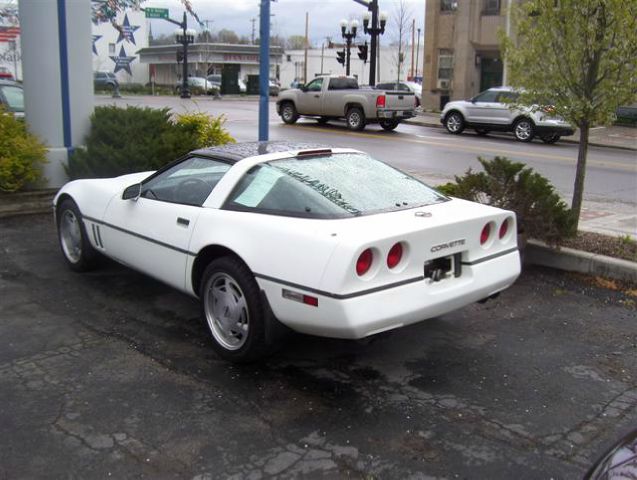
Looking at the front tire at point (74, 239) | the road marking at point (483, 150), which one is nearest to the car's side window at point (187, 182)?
the front tire at point (74, 239)

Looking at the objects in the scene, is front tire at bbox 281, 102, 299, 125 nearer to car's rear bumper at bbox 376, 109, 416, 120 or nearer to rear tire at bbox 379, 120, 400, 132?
rear tire at bbox 379, 120, 400, 132

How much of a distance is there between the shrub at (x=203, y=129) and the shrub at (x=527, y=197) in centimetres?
458

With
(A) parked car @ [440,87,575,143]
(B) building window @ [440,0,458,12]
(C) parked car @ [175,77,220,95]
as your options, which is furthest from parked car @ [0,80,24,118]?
(C) parked car @ [175,77,220,95]

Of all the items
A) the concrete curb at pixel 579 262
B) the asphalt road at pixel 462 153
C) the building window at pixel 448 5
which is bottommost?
→ the concrete curb at pixel 579 262

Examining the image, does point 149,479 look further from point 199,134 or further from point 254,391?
point 199,134

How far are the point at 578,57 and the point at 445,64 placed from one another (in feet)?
92.1

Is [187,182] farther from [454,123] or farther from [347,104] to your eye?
[454,123]

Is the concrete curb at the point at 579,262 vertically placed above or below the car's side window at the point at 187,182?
below

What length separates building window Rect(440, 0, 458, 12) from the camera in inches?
1309

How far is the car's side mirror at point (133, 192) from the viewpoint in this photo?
218 inches

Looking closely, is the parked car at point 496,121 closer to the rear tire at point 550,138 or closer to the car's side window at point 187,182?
the rear tire at point 550,138

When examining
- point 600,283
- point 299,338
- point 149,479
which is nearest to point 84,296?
point 299,338

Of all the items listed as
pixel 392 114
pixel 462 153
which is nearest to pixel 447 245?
pixel 462 153

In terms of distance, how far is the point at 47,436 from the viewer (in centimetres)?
366
